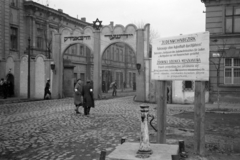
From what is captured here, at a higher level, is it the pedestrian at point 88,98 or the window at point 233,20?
the window at point 233,20

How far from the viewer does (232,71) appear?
22.1 metres

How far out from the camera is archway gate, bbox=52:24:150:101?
24913mm

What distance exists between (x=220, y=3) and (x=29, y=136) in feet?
61.0

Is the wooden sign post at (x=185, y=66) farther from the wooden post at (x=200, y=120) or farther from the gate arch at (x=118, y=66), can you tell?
the gate arch at (x=118, y=66)

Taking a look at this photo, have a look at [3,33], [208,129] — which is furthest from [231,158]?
[3,33]

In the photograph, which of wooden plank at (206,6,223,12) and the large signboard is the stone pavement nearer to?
the large signboard

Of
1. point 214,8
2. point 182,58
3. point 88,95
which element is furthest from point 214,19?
point 182,58

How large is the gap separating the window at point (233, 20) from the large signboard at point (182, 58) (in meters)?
16.6

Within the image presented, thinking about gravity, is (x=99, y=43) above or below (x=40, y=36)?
below

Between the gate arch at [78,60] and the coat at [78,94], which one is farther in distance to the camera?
the gate arch at [78,60]

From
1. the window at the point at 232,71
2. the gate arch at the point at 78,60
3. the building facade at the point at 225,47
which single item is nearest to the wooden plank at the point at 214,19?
the building facade at the point at 225,47

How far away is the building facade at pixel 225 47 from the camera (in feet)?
71.8

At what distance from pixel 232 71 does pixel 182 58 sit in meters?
16.6

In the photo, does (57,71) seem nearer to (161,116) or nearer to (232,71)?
(232,71)
